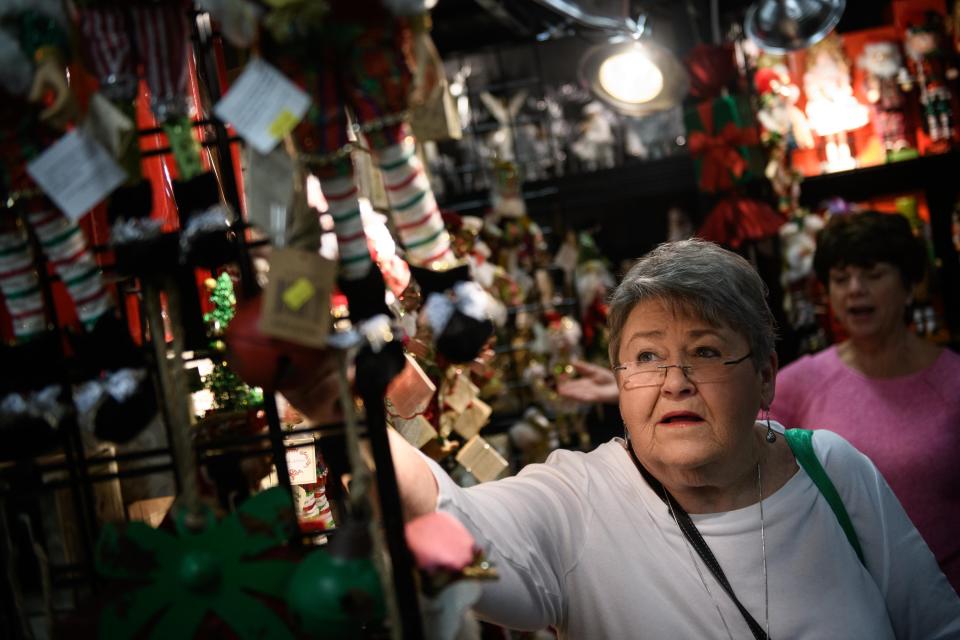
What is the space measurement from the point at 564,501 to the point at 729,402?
0.32 meters

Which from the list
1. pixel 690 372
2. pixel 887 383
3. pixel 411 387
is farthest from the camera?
pixel 887 383

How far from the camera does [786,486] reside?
1.59m

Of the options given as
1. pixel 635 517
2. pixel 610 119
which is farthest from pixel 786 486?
pixel 610 119

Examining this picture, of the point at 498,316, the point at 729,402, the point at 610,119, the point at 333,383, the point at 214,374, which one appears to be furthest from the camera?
the point at 610,119

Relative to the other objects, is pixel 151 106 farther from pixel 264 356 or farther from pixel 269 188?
pixel 264 356

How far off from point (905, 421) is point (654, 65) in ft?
5.71

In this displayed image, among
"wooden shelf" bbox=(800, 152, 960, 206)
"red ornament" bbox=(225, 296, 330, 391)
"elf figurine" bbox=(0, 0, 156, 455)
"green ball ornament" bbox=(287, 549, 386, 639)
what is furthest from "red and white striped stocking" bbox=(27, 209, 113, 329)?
"wooden shelf" bbox=(800, 152, 960, 206)

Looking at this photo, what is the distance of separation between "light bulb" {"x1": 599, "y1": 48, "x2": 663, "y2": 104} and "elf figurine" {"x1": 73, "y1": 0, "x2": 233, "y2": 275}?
8.77 ft

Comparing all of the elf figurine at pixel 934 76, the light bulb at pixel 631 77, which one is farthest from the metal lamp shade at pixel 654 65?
the elf figurine at pixel 934 76

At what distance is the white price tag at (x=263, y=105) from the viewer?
0.86 metres

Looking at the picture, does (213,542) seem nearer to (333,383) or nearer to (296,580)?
(296,580)

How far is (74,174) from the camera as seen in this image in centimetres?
87

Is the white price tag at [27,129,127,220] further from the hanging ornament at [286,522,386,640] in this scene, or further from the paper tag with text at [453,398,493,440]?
the paper tag with text at [453,398,493,440]

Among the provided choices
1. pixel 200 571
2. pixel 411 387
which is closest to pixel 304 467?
pixel 411 387
